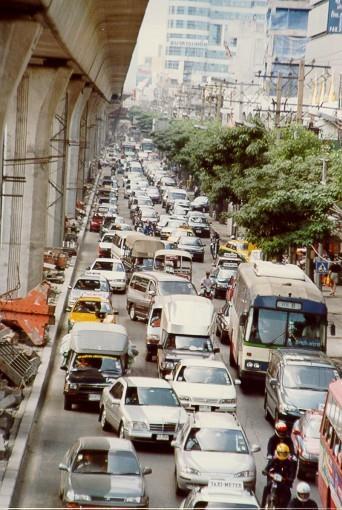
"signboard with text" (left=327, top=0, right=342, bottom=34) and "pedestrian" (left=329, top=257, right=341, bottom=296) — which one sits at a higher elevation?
"signboard with text" (left=327, top=0, right=342, bottom=34)

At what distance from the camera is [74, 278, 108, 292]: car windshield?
40.6 metres

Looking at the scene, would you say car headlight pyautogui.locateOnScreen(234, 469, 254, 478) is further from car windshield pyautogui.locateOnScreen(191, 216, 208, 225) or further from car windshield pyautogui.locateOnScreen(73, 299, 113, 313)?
car windshield pyautogui.locateOnScreen(191, 216, 208, 225)

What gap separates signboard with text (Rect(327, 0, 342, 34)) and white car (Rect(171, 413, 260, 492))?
63566 millimetres

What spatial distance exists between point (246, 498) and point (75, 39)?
24396 millimetres

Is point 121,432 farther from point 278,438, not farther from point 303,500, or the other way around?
point 303,500

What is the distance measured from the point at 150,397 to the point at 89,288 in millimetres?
17185

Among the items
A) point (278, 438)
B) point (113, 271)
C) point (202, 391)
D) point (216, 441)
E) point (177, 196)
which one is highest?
point (278, 438)

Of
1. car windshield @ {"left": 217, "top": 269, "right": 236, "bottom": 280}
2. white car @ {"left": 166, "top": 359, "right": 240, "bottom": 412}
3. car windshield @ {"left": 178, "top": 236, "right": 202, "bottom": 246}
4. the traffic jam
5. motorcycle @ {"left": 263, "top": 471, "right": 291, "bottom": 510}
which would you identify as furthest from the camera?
car windshield @ {"left": 178, "top": 236, "right": 202, "bottom": 246}

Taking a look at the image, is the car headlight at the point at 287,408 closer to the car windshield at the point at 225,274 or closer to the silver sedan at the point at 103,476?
the silver sedan at the point at 103,476

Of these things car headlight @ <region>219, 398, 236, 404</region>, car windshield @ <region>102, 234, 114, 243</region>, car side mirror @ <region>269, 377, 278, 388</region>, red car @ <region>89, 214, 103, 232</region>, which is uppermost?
car side mirror @ <region>269, 377, 278, 388</region>

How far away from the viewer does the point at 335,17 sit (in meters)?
85.9

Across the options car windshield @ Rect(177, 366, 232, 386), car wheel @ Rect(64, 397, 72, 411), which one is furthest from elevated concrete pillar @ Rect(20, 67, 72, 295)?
car windshield @ Rect(177, 366, 232, 386)

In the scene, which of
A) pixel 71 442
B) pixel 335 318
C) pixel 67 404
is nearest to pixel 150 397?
pixel 71 442

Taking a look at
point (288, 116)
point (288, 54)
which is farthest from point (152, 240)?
point (288, 54)
